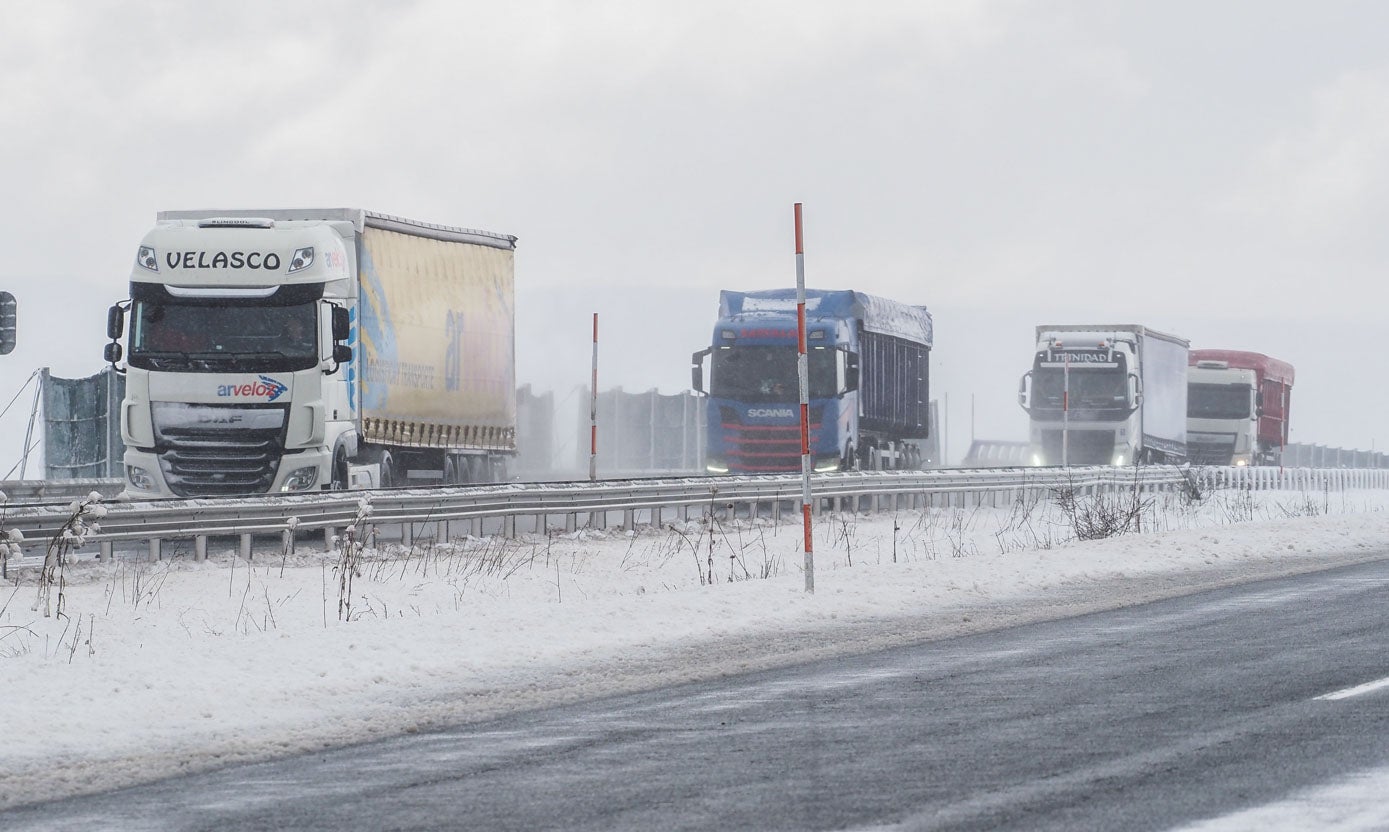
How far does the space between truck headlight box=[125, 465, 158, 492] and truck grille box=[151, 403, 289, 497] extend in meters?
0.26

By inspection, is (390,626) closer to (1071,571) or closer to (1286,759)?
(1286,759)

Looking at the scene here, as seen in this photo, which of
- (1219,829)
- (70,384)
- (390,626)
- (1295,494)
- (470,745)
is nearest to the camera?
(1219,829)

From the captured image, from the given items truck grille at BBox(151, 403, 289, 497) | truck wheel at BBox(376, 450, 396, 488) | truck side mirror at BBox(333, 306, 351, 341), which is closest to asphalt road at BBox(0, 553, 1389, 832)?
truck side mirror at BBox(333, 306, 351, 341)

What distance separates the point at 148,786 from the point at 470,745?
1.44 m

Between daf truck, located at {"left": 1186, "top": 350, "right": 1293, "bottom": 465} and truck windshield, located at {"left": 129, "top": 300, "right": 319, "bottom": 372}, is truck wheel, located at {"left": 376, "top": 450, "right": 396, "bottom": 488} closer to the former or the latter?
truck windshield, located at {"left": 129, "top": 300, "right": 319, "bottom": 372}

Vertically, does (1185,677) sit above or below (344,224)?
below

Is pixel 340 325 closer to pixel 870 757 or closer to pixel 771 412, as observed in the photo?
pixel 771 412

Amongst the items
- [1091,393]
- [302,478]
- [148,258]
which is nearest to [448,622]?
[302,478]

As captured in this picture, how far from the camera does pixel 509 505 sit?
23234 millimetres

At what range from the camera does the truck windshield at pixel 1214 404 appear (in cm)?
5481

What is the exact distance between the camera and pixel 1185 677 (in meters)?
9.91

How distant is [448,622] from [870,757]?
6.21 metres

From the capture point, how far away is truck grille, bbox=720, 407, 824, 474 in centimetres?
3475

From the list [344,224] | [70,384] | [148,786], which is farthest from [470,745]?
[70,384]
